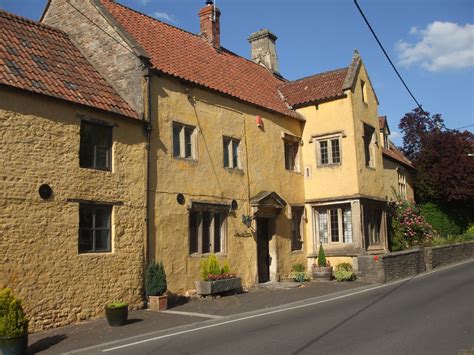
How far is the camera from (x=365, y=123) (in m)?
22.5

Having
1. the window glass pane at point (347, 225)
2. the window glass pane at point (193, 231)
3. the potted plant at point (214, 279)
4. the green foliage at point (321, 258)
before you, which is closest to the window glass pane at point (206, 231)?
the window glass pane at point (193, 231)

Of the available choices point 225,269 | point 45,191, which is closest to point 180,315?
point 225,269

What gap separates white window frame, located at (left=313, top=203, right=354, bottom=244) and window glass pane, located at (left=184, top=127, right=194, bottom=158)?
7528mm

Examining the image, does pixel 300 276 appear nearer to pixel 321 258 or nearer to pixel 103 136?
pixel 321 258

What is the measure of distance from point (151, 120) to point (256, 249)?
6743 millimetres

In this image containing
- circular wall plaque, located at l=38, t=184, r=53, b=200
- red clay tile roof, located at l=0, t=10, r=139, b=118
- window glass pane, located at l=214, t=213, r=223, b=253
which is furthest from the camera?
window glass pane, located at l=214, t=213, r=223, b=253

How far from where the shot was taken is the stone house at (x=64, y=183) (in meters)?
11.4

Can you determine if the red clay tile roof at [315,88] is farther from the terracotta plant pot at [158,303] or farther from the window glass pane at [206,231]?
the terracotta plant pot at [158,303]

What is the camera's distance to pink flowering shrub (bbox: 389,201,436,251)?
24.5 meters

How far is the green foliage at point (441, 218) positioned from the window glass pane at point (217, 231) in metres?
18.9

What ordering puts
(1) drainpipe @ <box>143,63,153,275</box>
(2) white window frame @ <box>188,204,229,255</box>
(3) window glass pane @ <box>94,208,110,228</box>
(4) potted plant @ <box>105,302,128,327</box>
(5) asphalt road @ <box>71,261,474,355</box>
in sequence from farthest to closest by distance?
(2) white window frame @ <box>188,204,229,255</box> → (1) drainpipe @ <box>143,63,153,275</box> → (3) window glass pane @ <box>94,208,110,228</box> → (4) potted plant @ <box>105,302,128,327</box> → (5) asphalt road @ <box>71,261,474,355</box>

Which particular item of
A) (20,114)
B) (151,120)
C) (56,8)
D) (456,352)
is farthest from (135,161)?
(456,352)

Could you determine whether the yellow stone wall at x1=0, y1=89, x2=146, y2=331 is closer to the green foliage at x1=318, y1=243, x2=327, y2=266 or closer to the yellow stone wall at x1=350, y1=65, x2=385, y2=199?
the green foliage at x1=318, y1=243, x2=327, y2=266

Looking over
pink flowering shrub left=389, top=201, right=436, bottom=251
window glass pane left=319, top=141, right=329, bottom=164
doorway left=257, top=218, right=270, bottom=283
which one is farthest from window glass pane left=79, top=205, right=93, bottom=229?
pink flowering shrub left=389, top=201, right=436, bottom=251
